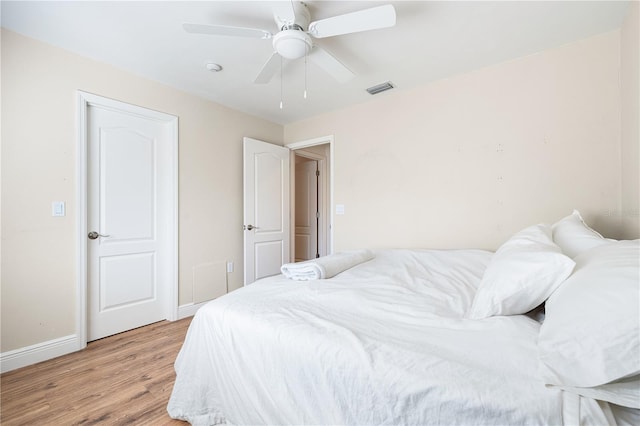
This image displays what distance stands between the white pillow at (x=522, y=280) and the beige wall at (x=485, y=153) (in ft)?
4.61

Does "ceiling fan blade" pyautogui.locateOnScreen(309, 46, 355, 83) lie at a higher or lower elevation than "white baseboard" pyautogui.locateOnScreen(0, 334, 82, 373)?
higher

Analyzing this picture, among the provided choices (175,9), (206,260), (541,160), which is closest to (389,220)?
(541,160)

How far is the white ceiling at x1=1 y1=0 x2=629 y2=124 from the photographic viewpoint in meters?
1.70

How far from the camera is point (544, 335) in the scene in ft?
2.45

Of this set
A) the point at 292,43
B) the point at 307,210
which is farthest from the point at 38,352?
the point at 307,210

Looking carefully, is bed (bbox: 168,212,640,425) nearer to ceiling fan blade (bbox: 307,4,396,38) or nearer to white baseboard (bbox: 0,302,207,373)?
ceiling fan blade (bbox: 307,4,396,38)

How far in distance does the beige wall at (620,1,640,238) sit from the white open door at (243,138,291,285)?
3248 mm

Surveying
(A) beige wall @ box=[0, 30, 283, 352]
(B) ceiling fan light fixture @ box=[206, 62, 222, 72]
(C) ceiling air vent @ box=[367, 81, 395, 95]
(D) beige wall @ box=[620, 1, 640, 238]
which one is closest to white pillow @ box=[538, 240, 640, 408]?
(D) beige wall @ box=[620, 1, 640, 238]

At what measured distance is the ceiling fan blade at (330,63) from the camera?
179 cm

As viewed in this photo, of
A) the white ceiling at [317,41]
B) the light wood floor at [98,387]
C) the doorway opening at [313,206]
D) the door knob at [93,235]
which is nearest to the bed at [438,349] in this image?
the light wood floor at [98,387]

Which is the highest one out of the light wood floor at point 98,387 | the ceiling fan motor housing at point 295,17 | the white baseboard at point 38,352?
the ceiling fan motor housing at point 295,17

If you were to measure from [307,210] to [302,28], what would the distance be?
3892 millimetres

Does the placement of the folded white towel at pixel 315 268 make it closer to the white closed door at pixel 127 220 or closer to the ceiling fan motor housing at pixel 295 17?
the ceiling fan motor housing at pixel 295 17

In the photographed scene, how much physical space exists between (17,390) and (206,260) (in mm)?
1597
